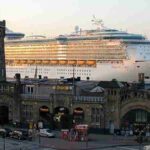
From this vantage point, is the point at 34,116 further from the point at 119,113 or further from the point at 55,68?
the point at 55,68

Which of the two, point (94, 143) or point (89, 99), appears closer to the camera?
point (94, 143)

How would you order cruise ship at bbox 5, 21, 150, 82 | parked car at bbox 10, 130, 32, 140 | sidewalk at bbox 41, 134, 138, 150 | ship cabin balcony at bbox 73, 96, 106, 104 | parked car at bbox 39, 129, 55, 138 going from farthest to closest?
1. cruise ship at bbox 5, 21, 150, 82
2. ship cabin balcony at bbox 73, 96, 106, 104
3. parked car at bbox 39, 129, 55, 138
4. parked car at bbox 10, 130, 32, 140
5. sidewalk at bbox 41, 134, 138, 150

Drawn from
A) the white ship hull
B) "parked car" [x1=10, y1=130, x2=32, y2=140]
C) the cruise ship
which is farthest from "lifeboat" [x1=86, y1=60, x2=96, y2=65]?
"parked car" [x1=10, y1=130, x2=32, y2=140]

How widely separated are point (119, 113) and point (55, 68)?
71.1 meters

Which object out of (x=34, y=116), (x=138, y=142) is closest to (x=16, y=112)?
(x=34, y=116)

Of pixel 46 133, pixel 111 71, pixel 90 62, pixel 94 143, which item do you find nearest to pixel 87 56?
pixel 90 62

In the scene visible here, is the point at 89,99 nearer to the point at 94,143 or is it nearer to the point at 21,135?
the point at 94,143

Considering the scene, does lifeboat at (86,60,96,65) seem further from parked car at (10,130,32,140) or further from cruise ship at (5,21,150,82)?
parked car at (10,130,32,140)

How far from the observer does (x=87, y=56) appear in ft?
431

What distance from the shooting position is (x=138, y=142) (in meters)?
57.0

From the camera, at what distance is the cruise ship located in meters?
122

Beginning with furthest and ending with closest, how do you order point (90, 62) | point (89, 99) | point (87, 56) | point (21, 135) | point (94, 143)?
point (87, 56)
point (90, 62)
point (89, 99)
point (21, 135)
point (94, 143)

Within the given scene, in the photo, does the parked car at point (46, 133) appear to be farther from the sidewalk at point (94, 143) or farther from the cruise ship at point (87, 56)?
the cruise ship at point (87, 56)

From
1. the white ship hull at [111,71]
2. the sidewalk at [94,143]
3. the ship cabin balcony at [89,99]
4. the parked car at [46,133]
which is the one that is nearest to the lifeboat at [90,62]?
the white ship hull at [111,71]
